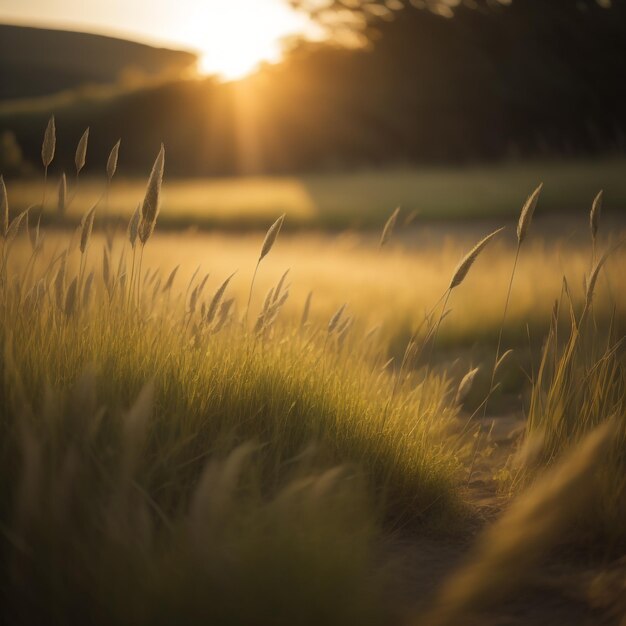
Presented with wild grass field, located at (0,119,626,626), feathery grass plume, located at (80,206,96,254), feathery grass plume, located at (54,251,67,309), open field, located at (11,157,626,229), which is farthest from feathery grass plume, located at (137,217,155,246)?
open field, located at (11,157,626,229)

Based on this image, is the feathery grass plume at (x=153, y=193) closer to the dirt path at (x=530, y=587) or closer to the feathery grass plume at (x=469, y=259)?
the feathery grass plume at (x=469, y=259)

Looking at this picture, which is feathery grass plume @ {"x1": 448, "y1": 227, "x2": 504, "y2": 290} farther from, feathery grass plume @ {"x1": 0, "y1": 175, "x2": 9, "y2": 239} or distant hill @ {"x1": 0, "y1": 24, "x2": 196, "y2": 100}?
distant hill @ {"x1": 0, "y1": 24, "x2": 196, "y2": 100}

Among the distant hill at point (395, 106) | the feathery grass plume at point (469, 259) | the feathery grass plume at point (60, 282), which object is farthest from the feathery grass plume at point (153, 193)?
the distant hill at point (395, 106)

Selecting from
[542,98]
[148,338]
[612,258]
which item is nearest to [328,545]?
[148,338]

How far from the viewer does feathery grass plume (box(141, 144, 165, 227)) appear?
144 centimetres

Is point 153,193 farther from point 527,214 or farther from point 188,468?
point 527,214

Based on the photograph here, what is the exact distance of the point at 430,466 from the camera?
1.76 metres

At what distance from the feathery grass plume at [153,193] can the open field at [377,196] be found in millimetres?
6865

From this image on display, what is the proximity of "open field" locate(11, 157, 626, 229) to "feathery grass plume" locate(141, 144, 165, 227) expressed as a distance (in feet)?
A: 22.5

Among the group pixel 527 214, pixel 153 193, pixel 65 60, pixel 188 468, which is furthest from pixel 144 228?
pixel 65 60

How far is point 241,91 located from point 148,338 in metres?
13.0

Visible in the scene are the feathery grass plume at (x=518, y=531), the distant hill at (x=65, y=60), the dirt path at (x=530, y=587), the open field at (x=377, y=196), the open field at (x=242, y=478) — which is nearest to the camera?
the feathery grass plume at (x=518, y=531)

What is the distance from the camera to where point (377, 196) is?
10.1 m

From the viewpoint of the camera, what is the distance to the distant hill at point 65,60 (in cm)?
2147
